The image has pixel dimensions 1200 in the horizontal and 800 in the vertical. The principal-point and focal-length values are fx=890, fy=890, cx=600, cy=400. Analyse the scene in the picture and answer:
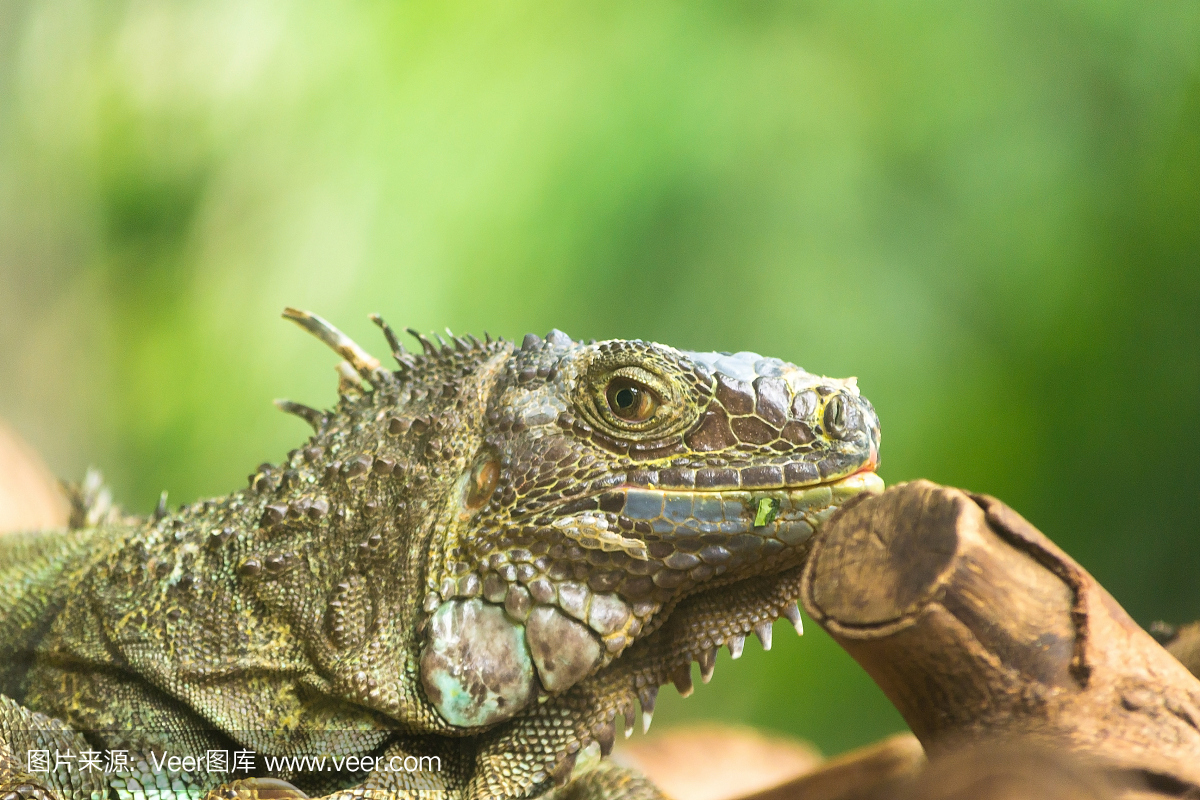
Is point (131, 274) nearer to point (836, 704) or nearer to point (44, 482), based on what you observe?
point (44, 482)

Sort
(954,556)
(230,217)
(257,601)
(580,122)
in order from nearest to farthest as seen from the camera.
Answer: (954,556) < (257,601) < (580,122) < (230,217)

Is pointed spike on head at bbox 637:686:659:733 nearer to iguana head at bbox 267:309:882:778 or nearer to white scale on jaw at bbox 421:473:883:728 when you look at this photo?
iguana head at bbox 267:309:882:778

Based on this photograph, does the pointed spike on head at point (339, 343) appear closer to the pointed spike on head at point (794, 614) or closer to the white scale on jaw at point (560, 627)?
the white scale on jaw at point (560, 627)

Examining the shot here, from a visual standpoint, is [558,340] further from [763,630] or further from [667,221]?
[667,221]

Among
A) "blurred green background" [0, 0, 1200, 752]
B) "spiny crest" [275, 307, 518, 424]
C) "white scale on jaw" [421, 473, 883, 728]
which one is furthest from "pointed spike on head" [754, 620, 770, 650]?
"blurred green background" [0, 0, 1200, 752]

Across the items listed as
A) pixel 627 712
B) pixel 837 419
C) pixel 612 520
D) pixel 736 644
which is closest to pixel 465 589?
pixel 612 520

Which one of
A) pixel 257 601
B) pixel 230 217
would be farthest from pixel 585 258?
pixel 257 601
